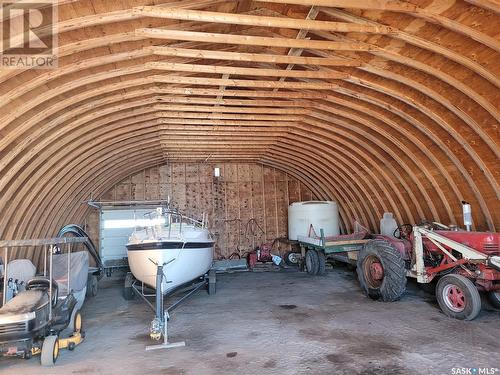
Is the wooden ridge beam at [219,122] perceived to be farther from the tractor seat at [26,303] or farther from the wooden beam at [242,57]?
the tractor seat at [26,303]

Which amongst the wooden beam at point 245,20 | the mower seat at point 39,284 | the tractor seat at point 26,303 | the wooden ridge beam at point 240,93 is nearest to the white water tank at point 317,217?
the wooden ridge beam at point 240,93

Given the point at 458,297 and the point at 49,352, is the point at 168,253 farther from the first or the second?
the point at 458,297

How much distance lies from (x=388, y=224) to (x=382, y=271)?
8.27 feet

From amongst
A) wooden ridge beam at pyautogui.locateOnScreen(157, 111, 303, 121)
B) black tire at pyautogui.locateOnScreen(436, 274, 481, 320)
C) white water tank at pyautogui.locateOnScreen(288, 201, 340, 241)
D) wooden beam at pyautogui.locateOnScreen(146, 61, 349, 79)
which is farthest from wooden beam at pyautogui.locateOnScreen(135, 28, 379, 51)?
white water tank at pyautogui.locateOnScreen(288, 201, 340, 241)

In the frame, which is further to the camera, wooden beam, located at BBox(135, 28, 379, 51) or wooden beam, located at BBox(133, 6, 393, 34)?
wooden beam, located at BBox(135, 28, 379, 51)

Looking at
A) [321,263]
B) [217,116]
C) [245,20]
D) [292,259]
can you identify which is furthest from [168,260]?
[292,259]

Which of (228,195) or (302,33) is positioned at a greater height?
(302,33)

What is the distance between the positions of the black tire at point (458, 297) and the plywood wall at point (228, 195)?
7.20m

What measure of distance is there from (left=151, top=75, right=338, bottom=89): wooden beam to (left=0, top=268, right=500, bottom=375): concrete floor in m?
3.90

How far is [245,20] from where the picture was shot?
156 inches

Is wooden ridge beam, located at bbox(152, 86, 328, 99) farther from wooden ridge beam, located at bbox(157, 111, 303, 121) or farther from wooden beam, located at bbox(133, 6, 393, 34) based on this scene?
wooden beam, located at bbox(133, 6, 393, 34)

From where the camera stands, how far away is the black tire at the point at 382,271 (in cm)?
588

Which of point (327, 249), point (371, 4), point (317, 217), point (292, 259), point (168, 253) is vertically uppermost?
point (371, 4)

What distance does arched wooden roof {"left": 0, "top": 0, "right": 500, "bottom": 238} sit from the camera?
4.12 metres
